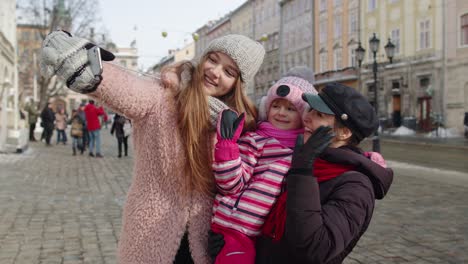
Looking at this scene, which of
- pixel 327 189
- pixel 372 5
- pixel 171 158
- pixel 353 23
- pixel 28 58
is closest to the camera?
→ pixel 327 189

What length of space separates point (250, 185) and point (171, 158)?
1.06 feet

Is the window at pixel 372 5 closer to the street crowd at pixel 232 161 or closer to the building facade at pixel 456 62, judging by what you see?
the building facade at pixel 456 62

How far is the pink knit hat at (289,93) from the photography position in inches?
77.7

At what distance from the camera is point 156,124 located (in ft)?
6.16

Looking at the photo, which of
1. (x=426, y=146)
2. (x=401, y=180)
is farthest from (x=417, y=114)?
(x=401, y=180)

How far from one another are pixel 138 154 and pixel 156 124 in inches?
6.8

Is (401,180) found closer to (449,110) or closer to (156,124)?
(156,124)

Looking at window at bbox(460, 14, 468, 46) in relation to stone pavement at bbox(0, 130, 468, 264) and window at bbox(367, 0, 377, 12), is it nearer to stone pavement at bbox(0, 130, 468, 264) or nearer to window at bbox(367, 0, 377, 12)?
window at bbox(367, 0, 377, 12)

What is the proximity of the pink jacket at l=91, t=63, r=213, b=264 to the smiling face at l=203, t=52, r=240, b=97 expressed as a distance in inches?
7.1

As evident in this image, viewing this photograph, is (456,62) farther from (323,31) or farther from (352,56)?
(323,31)

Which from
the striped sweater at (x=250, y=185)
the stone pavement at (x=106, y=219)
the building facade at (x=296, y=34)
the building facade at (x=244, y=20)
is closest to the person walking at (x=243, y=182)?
the striped sweater at (x=250, y=185)

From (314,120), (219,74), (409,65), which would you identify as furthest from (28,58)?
(314,120)

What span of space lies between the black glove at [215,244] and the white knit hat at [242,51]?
2.16ft

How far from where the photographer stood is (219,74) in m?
2.01
